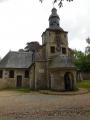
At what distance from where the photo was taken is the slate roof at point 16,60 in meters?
28.2

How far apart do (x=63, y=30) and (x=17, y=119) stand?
69.3ft

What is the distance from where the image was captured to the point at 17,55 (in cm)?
3053

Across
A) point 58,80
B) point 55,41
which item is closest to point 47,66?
point 58,80

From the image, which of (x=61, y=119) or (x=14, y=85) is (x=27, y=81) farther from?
(x=61, y=119)

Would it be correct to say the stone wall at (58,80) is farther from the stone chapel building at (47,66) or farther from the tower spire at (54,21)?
the tower spire at (54,21)

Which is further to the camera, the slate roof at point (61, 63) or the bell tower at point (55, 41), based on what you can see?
the bell tower at point (55, 41)

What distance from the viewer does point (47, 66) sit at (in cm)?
2459

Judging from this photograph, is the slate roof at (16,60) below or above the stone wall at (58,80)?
above

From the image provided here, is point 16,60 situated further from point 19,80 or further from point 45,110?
point 45,110

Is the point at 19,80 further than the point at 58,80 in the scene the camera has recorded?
Yes

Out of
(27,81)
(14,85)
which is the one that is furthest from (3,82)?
(27,81)

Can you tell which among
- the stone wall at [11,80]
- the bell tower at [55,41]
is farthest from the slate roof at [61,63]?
the stone wall at [11,80]

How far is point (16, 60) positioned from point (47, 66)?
7.43 m

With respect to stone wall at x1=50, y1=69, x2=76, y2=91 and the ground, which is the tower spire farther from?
the ground
